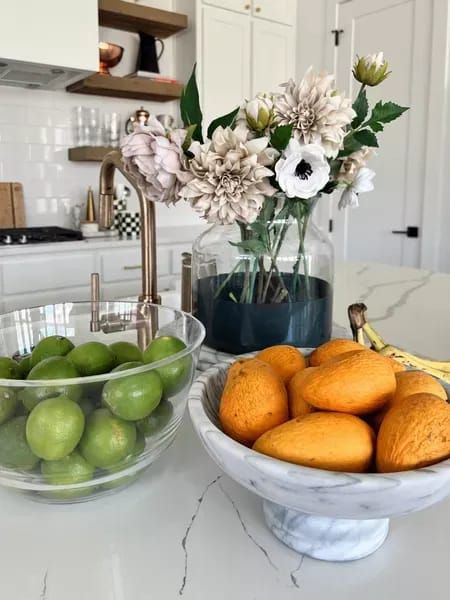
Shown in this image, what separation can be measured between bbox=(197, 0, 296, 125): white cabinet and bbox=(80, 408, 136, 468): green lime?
119 inches

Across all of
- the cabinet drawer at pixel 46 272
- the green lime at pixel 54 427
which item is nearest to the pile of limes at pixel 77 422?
the green lime at pixel 54 427

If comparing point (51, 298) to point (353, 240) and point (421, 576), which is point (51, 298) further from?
point (421, 576)

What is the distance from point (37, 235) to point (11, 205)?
0.94 ft

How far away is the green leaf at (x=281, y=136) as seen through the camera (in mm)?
661

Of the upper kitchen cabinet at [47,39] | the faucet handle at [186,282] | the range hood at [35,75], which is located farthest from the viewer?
the range hood at [35,75]

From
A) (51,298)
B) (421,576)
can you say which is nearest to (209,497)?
(421,576)

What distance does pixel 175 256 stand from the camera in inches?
122

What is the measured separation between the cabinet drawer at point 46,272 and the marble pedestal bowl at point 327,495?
7.58 ft

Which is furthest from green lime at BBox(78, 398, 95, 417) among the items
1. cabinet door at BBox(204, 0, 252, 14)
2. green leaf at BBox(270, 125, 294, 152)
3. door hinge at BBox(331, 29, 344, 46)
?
door hinge at BBox(331, 29, 344, 46)

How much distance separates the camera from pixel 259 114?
2.26ft

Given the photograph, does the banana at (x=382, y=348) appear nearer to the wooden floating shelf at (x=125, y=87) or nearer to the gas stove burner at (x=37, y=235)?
the gas stove burner at (x=37, y=235)

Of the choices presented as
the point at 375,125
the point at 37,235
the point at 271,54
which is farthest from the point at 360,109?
the point at 271,54

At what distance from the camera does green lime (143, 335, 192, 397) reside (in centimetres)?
57

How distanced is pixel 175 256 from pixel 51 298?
2.35ft
